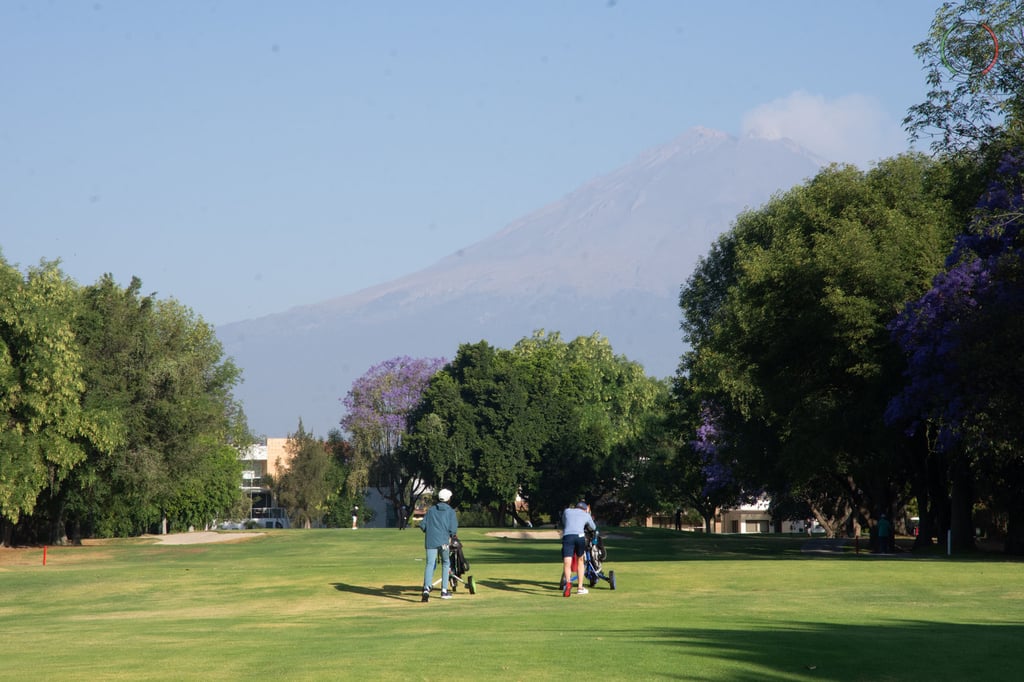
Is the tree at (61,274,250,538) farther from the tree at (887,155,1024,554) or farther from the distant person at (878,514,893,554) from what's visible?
the tree at (887,155,1024,554)

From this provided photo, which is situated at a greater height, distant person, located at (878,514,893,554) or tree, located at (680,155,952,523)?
tree, located at (680,155,952,523)

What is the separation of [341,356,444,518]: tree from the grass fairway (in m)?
82.0

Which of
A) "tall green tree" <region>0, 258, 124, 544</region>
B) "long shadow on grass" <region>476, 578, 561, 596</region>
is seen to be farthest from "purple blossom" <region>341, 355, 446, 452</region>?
"long shadow on grass" <region>476, 578, 561, 596</region>

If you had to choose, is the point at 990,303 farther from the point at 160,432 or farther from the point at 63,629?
the point at 160,432

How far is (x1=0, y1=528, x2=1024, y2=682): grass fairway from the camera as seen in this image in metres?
14.2

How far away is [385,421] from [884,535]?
80.5 metres

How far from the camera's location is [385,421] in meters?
124

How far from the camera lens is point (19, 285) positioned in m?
53.3

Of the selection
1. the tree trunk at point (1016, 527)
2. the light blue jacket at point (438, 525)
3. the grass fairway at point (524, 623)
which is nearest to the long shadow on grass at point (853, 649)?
the grass fairway at point (524, 623)

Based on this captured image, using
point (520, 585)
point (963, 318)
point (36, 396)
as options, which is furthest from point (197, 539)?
point (963, 318)

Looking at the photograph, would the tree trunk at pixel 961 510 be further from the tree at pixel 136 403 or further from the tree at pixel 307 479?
the tree at pixel 307 479

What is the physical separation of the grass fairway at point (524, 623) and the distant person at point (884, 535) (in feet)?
28.2

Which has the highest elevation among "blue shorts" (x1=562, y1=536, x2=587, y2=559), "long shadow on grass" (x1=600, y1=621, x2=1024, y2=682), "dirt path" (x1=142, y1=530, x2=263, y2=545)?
"blue shorts" (x1=562, y1=536, x2=587, y2=559)

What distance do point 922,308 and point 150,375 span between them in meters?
37.8
